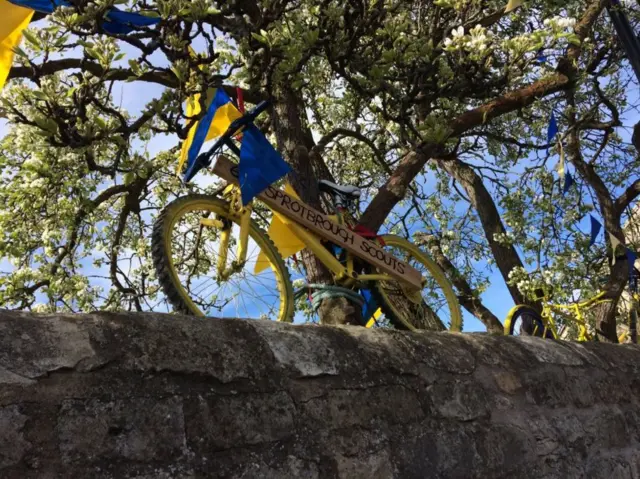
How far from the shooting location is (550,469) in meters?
2.59

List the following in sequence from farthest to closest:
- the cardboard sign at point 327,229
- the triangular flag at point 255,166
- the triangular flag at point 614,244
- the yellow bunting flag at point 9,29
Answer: the triangular flag at point 614,244 < the cardboard sign at point 327,229 < the triangular flag at point 255,166 < the yellow bunting flag at point 9,29

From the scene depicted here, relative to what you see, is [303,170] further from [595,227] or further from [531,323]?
[595,227]

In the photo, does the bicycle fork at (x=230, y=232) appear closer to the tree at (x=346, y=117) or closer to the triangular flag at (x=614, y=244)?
the tree at (x=346, y=117)

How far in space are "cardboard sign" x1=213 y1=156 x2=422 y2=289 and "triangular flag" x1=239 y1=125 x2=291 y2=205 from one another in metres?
0.14

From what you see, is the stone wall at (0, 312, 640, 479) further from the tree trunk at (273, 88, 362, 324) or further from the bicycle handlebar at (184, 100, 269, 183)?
the tree trunk at (273, 88, 362, 324)

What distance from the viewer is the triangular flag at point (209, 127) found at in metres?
3.43

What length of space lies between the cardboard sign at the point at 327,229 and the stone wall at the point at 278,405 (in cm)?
150

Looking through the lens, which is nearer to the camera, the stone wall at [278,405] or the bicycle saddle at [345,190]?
the stone wall at [278,405]

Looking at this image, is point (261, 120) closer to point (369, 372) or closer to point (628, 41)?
point (628, 41)

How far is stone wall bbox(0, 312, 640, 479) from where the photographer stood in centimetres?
152

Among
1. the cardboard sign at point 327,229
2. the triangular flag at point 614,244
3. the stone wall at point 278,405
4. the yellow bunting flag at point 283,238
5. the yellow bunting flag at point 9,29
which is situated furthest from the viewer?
the triangular flag at point 614,244

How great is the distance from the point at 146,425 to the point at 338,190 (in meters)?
3.36

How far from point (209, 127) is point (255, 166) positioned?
370 mm

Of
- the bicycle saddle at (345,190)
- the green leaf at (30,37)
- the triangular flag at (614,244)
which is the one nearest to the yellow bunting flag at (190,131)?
the green leaf at (30,37)
